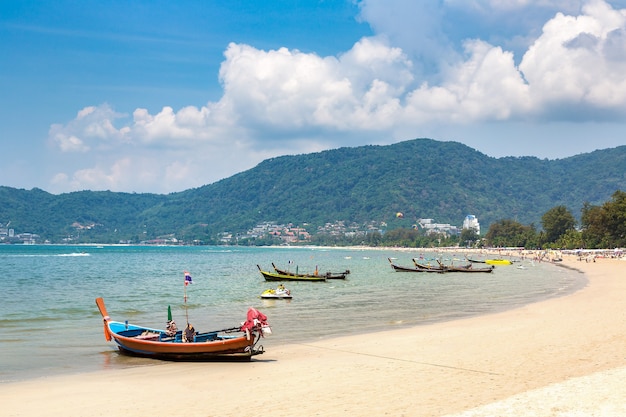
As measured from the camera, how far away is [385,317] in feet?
96.6

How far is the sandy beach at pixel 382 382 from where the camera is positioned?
449 inches

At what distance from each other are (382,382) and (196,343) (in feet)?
21.4

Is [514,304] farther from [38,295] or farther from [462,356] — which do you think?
[38,295]

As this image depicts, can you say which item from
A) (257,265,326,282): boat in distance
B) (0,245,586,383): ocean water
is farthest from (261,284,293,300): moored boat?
(257,265,326,282): boat in distance

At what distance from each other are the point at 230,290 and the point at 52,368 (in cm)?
3183

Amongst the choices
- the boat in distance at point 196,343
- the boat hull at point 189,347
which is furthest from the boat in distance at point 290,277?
the boat hull at point 189,347

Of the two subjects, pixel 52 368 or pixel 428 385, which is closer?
pixel 428 385

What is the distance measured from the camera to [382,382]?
14.0 meters

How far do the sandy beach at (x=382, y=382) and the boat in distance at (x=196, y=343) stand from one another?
42cm

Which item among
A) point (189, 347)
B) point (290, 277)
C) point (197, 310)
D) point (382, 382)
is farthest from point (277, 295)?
point (382, 382)

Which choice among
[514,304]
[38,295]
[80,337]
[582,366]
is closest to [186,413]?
[582,366]

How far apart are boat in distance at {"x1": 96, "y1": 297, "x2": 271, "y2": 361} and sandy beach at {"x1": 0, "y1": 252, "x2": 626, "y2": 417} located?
42 cm

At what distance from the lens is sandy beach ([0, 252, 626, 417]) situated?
37.4 feet

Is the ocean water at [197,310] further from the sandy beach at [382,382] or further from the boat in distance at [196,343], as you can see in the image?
the sandy beach at [382,382]
